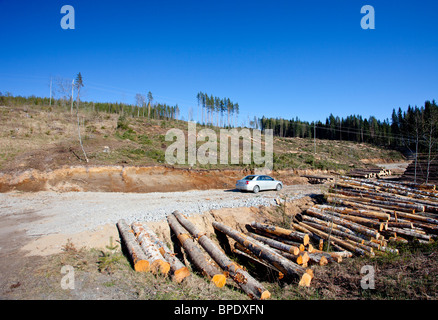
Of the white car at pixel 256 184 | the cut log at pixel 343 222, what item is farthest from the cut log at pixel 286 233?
the white car at pixel 256 184

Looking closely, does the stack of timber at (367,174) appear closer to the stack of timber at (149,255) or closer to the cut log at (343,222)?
the cut log at (343,222)

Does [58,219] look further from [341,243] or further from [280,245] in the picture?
[341,243]

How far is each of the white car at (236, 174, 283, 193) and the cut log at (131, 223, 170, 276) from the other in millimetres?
10497

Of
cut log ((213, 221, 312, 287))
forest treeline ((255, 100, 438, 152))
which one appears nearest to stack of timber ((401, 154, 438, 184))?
cut log ((213, 221, 312, 287))

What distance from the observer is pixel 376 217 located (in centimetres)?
956

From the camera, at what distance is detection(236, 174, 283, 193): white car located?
55.6 ft

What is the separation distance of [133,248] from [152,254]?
688mm

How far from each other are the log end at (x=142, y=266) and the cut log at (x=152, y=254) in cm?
10

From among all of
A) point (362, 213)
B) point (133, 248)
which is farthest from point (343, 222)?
point (133, 248)

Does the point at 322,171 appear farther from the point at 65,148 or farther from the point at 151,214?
the point at 65,148

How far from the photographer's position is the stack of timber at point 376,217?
838 cm

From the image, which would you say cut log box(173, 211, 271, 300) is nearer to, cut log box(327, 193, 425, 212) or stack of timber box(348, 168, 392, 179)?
cut log box(327, 193, 425, 212)

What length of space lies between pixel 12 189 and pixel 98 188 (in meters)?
5.45

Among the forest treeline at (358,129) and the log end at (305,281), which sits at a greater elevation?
the forest treeline at (358,129)
